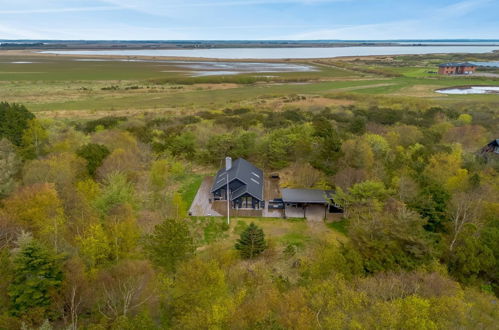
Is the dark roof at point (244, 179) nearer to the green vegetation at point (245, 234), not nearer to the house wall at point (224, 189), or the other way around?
the house wall at point (224, 189)

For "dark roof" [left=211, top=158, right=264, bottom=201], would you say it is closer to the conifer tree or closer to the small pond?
the conifer tree

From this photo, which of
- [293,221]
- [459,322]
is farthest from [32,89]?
[459,322]

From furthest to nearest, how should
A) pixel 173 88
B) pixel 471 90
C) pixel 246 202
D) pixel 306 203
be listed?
pixel 173 88 < pixel 471 90 < pixel 246 202 < pixel 306 203

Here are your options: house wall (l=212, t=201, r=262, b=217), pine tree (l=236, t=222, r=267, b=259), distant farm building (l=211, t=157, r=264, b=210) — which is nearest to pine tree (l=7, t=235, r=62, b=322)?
pine tree (l=236, t=222, r=267, b=259)

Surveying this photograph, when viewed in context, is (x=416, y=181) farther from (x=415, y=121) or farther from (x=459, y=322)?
(x=415, y=121)

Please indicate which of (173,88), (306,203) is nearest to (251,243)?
(306,203)

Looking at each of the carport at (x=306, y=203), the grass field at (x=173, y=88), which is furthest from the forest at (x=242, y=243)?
the grass field at (x=173, y=88)

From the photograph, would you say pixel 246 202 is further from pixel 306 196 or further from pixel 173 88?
pixel 173 88
